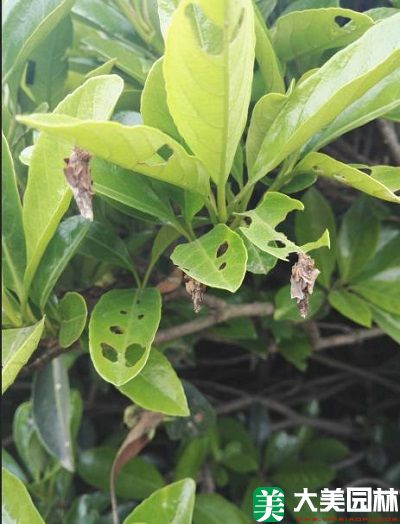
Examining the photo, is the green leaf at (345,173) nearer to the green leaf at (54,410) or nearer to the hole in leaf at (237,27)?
the hole in leaf at (237,27)

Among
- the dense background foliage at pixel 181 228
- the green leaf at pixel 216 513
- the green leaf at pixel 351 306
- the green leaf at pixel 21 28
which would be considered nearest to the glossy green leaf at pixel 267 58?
the dense background foliage at pixel 181 228

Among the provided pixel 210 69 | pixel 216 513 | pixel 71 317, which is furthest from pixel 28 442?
pixel 210 69

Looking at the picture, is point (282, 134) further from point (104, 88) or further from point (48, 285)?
point (48, 285)

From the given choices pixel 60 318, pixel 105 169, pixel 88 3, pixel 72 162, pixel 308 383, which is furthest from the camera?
pixel 308 383

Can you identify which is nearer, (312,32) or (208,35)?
(208,35)

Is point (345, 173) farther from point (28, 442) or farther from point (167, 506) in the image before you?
point (28, 442)

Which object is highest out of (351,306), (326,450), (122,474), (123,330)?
(123,330)

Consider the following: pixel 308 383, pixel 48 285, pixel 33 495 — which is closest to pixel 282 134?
pixel 48 285
